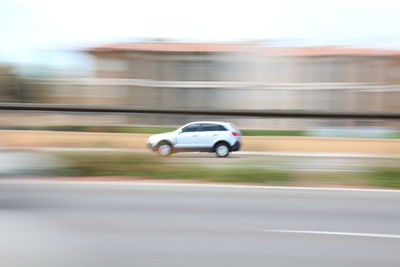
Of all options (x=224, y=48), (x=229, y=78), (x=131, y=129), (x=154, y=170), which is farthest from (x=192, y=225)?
(x=224, y=48)

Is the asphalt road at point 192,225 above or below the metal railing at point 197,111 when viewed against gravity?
below

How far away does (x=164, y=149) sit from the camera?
6.62 metres

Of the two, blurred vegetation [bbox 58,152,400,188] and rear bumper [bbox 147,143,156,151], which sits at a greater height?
rear bumper [bbox 147,143,156,151]

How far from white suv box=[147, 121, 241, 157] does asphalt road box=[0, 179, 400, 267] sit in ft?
2.37

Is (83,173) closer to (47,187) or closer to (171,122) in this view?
(47,187)

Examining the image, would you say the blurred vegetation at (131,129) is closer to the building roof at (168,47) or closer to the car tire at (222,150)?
the car tire at (222,150)

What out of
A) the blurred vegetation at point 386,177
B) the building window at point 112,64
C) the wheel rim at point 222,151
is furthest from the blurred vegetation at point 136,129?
the building window at point 112,64

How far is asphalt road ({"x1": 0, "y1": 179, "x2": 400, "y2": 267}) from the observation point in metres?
3.48

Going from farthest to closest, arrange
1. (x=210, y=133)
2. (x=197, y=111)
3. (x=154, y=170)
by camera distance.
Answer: (x=154, y=170), (x=210, y=133), (x=197, y=111)

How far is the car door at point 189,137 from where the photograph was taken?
21.0 ft

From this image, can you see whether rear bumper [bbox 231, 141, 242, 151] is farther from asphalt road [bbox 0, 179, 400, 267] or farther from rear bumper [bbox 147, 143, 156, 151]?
rear bumper [bbox 147, 143, 156, 151]

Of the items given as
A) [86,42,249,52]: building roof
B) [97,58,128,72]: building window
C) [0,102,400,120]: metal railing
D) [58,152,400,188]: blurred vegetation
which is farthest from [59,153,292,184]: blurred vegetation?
[86,42,249,52]: building roof

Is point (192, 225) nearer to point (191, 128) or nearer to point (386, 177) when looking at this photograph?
point (191, 128)

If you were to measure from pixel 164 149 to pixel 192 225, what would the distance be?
7.77 ft
